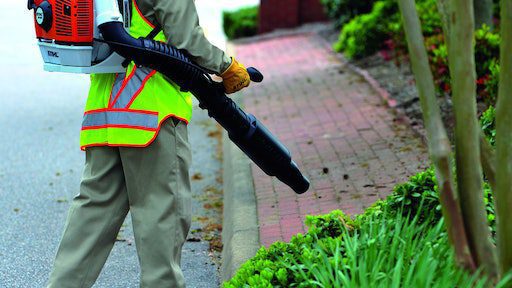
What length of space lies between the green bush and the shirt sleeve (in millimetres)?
14630

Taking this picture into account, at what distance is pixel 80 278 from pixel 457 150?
1728 mm

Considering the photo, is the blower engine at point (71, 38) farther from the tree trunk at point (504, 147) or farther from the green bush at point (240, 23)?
the green bush at point (240, 23)

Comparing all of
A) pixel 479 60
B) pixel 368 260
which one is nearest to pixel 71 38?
pixel 368 260

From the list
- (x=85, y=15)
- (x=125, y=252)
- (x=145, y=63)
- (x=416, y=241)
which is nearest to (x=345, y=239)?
(x=416, y=241)

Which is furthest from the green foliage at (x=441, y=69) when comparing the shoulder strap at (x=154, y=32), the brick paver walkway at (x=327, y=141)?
the shoulder strap at (x=154, y=32)

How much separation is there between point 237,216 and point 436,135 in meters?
2.95

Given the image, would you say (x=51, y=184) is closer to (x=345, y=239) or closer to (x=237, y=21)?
(x=345, y=239)

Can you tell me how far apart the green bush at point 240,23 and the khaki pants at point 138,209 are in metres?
14.5

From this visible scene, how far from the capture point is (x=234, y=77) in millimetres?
4250

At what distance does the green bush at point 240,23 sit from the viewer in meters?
18.7

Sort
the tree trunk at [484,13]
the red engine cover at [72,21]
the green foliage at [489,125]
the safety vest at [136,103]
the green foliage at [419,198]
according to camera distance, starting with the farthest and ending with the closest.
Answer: the tree trunk at [484,13] < the green foliage at [489,125] < the green foliage at [419,198] < the safety vest at [136,103] < the red engine cover at [72,21]

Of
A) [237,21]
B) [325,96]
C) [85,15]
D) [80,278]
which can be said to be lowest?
[237,21]

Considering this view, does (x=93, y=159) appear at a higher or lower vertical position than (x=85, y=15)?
lower

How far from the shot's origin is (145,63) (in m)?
4.04
